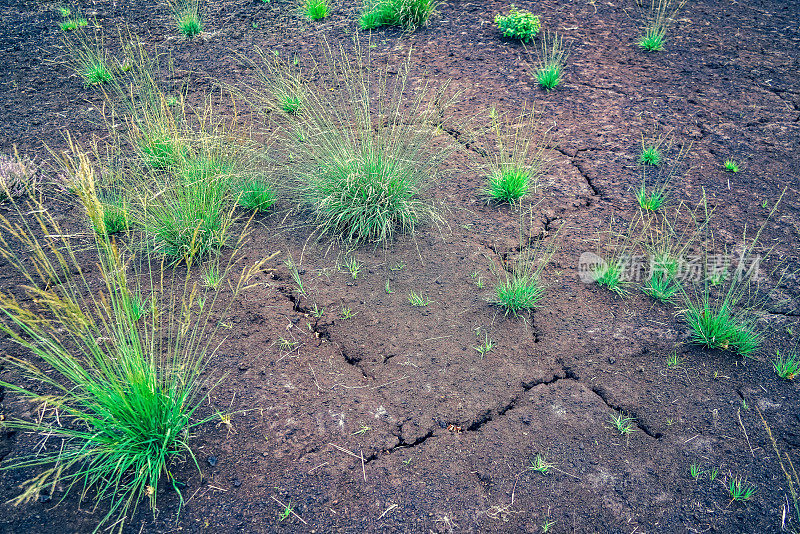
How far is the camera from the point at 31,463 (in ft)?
6.52

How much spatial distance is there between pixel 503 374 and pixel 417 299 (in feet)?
2.06

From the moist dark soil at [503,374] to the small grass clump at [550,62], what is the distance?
11cm

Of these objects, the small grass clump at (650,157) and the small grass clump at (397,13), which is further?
the small grass clump at (397,13)

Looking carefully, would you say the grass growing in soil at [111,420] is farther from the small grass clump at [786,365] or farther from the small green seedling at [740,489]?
the small grass clump at [786,365]

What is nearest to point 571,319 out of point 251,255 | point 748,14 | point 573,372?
point 573,372

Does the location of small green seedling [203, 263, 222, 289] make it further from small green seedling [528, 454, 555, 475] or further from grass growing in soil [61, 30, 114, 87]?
grass growing in soil [61, 30, 114, 87]

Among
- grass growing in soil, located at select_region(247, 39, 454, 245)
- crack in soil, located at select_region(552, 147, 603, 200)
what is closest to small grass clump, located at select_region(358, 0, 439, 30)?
grass growing in soil, located at select_region(247, 39, 454, 245)

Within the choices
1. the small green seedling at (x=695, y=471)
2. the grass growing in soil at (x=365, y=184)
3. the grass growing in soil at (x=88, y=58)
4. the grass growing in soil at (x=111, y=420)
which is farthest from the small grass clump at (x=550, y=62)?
the grass growing in soil at (x=88, y=58)

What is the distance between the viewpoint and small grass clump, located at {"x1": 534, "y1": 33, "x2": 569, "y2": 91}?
14.1ft

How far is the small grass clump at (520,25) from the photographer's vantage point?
4.84 metres

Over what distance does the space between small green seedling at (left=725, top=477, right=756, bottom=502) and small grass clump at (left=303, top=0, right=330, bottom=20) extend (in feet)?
18.0

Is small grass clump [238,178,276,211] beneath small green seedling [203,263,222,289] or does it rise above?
above

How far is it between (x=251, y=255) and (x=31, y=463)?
4.86 ft

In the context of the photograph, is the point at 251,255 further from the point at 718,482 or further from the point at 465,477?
the point at 718,482
